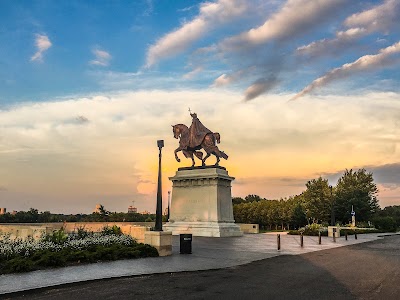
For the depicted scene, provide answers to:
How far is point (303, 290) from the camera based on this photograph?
1048 cm

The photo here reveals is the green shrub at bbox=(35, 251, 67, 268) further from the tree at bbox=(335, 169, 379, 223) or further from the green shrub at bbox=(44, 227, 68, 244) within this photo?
the tree at bbox=(335, 169, 379, 223)

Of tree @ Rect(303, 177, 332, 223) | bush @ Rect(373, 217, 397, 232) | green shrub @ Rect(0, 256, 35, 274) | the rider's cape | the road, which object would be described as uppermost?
the rider's cape

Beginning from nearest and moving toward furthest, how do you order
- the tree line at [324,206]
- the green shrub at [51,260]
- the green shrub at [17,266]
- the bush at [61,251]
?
the green shrub at [17,266] → the bush at [61,251] → the green shrub at [51,260] → the tree line at [324,206]

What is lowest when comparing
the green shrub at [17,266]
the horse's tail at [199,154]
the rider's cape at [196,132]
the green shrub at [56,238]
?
the green shrub at [17,266]

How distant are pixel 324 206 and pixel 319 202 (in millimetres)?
1475

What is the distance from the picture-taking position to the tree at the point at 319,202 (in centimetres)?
7962

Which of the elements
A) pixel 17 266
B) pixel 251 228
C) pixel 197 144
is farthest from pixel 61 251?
pixel 251 228

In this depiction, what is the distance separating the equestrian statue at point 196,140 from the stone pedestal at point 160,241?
24799 mm

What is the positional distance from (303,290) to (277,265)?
219 inches

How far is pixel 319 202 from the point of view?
261 ft

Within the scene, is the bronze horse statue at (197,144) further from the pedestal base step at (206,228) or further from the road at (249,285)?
the road at (249,285)

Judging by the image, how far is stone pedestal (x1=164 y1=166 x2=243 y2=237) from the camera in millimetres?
39562

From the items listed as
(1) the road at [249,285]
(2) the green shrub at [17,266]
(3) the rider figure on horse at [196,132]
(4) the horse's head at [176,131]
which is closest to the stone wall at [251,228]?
(3) the rider figure on horse at [196,132]

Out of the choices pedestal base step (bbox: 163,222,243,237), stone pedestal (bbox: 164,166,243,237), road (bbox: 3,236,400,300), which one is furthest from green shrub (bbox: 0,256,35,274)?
stone pedestal (bbox: 164,166,243,237)
